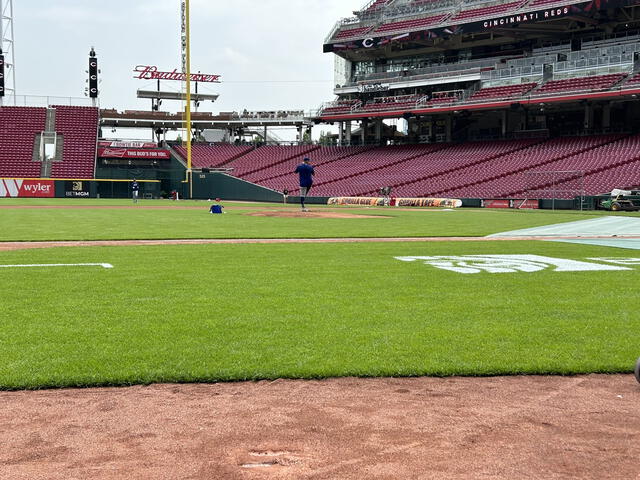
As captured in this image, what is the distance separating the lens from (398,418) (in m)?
3.32

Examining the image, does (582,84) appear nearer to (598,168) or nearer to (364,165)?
(598,168)

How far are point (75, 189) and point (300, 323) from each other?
57.7m

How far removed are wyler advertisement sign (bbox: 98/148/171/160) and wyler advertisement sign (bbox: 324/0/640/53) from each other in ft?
70.4

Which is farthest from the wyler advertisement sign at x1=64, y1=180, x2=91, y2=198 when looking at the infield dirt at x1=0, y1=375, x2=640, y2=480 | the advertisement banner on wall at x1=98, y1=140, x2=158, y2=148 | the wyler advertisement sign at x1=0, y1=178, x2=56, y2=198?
the infield dirt at x1=0, y1=375, x2=640, y2=480

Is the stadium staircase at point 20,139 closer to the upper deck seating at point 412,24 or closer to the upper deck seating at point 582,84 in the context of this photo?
the upper deck seating at point 412,24

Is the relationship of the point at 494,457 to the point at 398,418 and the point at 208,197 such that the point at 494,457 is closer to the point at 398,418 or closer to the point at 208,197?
the point at 398,418

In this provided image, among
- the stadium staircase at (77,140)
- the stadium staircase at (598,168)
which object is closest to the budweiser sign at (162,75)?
the stadium staircase at (77,140)

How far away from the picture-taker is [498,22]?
51.4 metres

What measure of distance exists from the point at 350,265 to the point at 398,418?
19.3 ft

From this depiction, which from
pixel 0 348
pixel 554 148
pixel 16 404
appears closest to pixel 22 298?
pixel 0 348

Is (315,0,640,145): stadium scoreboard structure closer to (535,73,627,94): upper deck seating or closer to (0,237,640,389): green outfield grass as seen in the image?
(535,73,627,94): upper deck seating

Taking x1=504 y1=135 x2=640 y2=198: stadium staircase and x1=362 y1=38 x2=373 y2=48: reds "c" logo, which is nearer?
x1=504 y1=135 x2=640 y2=198: stadium staircase

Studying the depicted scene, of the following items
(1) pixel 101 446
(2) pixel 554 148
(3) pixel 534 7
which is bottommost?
(1) pixel 101 446

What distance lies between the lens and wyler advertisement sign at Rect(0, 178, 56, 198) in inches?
2164
